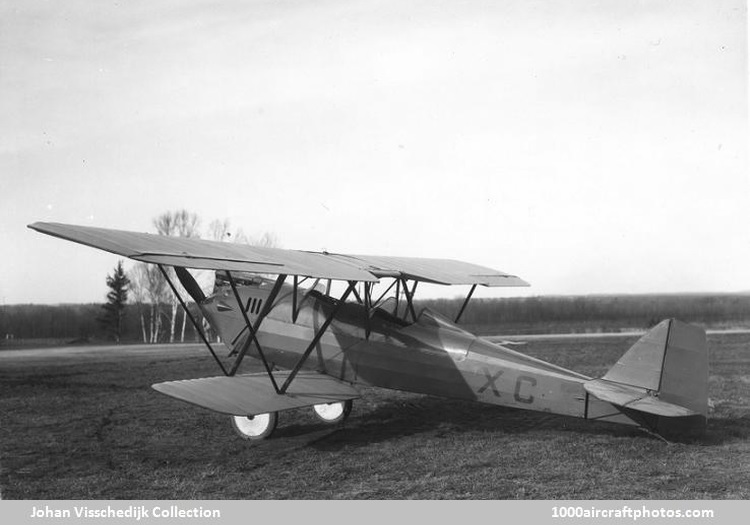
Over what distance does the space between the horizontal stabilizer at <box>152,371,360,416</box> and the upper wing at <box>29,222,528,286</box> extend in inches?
55.5

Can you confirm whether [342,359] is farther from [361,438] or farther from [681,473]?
[681,473]

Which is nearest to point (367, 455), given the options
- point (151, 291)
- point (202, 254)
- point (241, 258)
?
point (241, 258)

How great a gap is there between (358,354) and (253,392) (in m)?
1.48

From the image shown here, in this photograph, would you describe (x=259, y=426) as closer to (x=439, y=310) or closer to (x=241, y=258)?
(x=241, y=258)

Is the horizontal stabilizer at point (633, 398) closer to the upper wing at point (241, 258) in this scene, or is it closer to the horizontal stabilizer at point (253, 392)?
the upper wing at point (241, 258)

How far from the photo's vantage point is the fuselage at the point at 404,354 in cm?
694

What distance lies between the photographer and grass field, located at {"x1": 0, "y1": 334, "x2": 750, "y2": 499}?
5172 millimetres

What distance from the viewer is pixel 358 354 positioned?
7777 millimetres

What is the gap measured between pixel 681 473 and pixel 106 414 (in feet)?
23.6

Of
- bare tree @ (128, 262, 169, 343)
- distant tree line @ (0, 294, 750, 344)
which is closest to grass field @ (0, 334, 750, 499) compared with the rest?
bare tree @ (128, 262, 169, 343)

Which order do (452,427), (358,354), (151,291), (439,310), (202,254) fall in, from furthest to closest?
(439,310) < (151,291) < (452,427) < (358,354) < (202,254)

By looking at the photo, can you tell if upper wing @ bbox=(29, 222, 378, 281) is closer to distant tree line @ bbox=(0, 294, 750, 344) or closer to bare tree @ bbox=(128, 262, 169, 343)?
bare tree @ bbox=(128, 262, 169, 343)

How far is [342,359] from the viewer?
786 cm

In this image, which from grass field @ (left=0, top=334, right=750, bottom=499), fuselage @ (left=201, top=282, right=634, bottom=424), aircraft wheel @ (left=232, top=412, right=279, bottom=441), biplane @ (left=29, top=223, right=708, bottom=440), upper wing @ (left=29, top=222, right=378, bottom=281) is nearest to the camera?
grass field @ (left=0, top=334, right=750, bottom=499)
